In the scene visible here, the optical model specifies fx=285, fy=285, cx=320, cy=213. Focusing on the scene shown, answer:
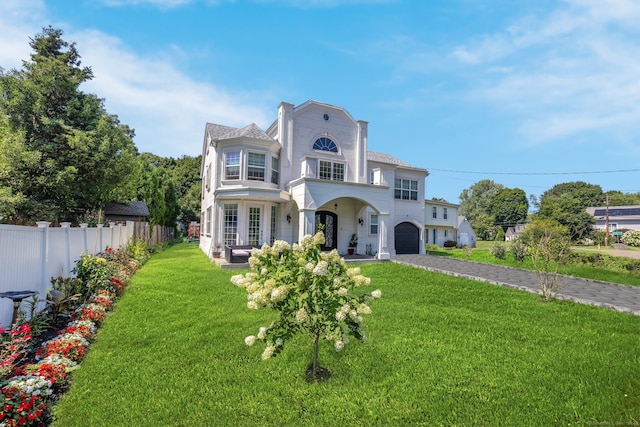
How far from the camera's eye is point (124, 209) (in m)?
27.0

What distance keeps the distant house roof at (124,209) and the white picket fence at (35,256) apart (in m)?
Result: 21.4

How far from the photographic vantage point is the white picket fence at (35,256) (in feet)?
15.4

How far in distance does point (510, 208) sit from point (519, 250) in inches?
2061

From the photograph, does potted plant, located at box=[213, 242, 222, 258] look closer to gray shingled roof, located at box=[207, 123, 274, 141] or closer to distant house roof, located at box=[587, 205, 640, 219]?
gray shingled roof, located at box=[207, 123, 274, 141]

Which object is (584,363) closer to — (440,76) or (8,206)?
Answer: (440,76)

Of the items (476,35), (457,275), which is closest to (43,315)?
(457,275)

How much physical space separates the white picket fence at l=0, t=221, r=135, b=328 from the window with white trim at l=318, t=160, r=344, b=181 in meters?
10.1

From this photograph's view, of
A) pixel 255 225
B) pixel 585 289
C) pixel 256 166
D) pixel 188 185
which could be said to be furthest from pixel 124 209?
pixel 585 289

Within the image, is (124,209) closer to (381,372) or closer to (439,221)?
(439,221)

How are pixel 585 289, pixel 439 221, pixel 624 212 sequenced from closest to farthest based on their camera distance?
1. pixel 585 289
2. pixel 439 221
3. pixel 624 212

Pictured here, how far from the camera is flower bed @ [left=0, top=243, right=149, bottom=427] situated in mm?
2781

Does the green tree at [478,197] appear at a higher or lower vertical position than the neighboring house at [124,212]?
higher

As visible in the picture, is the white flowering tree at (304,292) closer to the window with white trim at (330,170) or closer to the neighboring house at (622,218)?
the window with white trim at (330,170)

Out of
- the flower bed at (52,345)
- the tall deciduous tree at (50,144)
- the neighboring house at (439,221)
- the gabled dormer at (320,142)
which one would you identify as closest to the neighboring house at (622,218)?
the neighboring house at (439,221)
